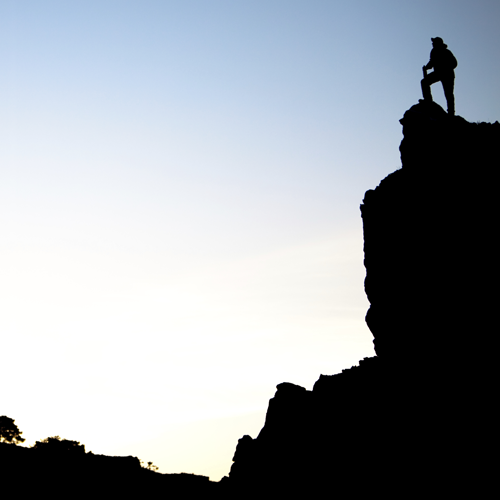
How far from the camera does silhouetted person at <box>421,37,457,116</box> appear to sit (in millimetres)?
29844

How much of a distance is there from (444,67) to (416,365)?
1776 cm

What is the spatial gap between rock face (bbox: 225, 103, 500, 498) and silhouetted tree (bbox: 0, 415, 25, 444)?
54312mm

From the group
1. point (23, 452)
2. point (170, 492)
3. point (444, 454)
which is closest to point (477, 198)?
point (444, 454)

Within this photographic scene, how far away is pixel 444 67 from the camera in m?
29.8

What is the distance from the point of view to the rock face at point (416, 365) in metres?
22.9

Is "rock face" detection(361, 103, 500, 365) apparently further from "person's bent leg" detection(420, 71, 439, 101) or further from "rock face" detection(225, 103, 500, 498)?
"person's bent leg" detection(420, 71, 439, 101)

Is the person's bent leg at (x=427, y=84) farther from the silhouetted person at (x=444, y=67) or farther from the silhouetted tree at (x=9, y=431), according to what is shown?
the silhouetted tree at (x=9, y=431)

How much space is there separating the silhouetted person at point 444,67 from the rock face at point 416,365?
1.56 m

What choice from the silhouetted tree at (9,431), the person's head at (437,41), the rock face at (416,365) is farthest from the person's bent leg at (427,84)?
A: the silhouetted tree at (9,431)

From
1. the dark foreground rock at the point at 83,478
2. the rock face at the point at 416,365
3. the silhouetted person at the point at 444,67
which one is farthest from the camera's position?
the silhouetted person at the point at 444,67

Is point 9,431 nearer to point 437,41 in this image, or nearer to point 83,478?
point 83,478

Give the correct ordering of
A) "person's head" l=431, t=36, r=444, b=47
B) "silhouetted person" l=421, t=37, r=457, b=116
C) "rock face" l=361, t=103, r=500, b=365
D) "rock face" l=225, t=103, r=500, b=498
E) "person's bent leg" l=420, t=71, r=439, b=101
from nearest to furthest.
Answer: "rock face" l=225, t=103, r=500, b=498 < "rock face" l=361, t=103, r=500, b=365 < "silhouetted person" l=421, t=37, r=457, b=116 < "person's head" l=431, t=36, r=444, b=47 < "person's bent leg" l=420, t=71, r=439, b=101

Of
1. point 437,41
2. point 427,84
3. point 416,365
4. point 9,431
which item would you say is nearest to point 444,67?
point 427,84

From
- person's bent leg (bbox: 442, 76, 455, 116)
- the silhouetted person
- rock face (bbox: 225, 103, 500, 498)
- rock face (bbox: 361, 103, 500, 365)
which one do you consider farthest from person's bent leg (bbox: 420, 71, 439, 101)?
rock face (bbox: 225, 103, 500, 498)
